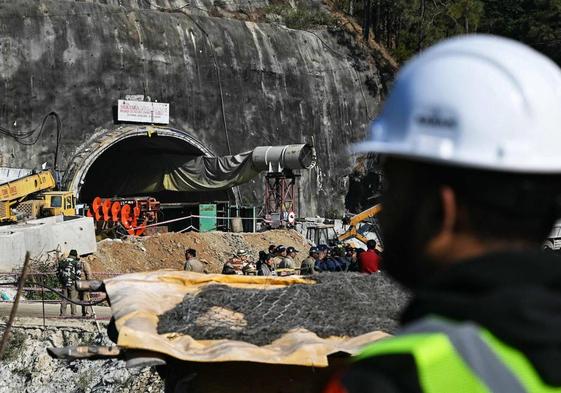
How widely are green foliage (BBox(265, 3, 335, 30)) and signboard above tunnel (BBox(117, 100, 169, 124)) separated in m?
10.9

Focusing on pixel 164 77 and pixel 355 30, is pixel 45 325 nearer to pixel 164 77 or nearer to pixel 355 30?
pixel 164 77

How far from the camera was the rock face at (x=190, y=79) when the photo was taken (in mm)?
32531

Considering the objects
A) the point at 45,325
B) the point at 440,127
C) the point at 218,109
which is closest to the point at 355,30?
the point at 218,109

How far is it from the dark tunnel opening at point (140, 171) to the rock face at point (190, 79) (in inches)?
27.5

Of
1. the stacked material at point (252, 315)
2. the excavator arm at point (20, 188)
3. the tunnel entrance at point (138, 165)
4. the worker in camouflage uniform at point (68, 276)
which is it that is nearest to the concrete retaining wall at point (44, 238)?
the excavator arm at point (20, 188)

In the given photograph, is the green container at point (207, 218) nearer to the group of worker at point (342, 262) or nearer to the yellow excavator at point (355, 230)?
the yellow excavator at point (355, 230)

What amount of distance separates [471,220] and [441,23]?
50.6 m

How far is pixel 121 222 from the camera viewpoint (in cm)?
3388

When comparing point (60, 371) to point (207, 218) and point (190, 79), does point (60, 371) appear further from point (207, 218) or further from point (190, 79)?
point (190, 79)

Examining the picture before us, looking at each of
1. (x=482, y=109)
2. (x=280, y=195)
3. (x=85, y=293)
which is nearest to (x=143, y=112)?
(x=280, y=195)

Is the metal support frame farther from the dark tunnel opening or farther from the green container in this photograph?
the dark tunnel opening

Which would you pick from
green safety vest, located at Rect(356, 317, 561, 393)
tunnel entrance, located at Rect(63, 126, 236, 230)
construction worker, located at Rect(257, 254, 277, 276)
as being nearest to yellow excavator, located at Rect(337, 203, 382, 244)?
tunnel entrance, located at Rect(63, 126, 236, 230)

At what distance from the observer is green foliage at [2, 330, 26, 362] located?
53.2 ft

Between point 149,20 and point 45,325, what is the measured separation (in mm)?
21011
